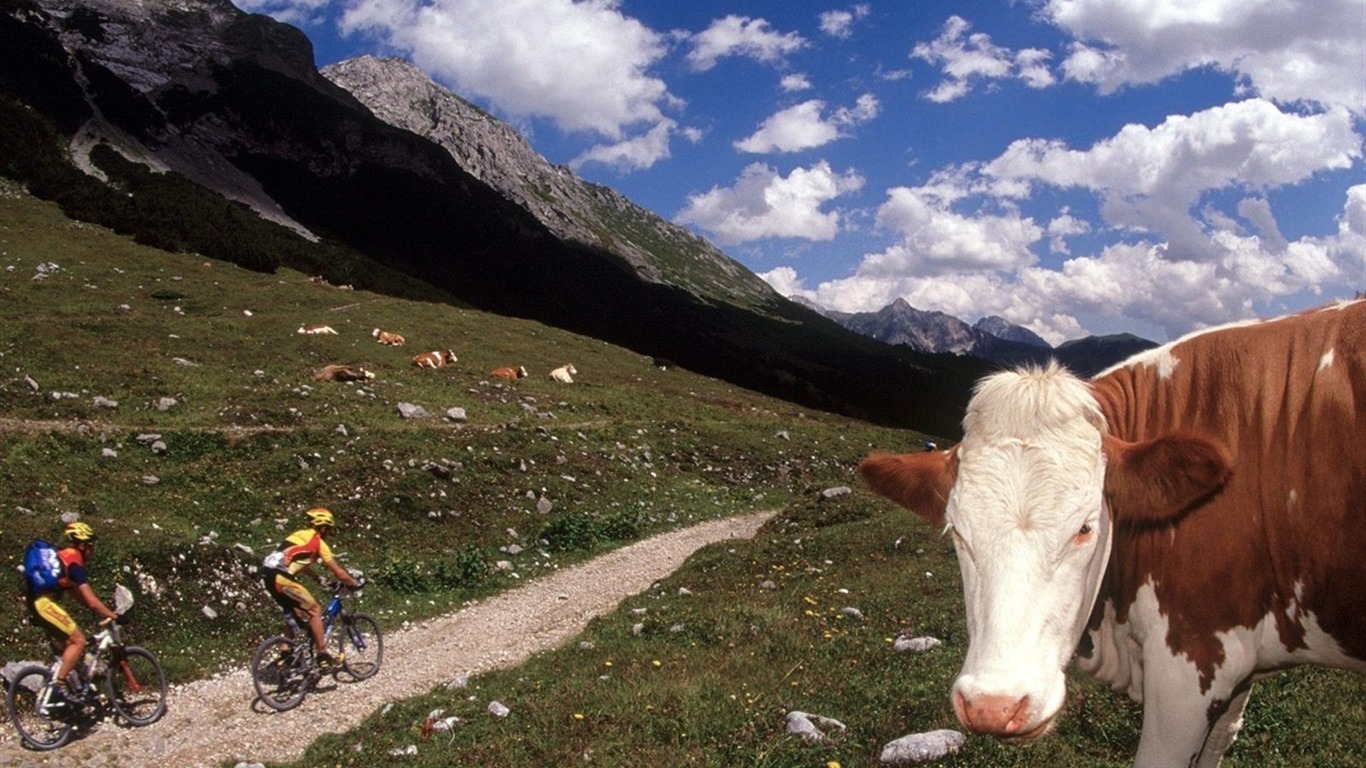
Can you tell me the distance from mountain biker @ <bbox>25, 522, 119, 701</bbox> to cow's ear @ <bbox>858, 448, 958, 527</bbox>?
11144mm

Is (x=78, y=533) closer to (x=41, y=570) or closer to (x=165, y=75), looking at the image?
(x=41, y=570)

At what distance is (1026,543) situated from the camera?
3846 millimetres

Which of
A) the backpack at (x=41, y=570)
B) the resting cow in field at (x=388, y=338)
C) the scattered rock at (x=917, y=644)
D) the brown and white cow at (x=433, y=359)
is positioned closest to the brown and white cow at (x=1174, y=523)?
the scattered rock at (x=917, y=644)

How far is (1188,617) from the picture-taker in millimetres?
4238

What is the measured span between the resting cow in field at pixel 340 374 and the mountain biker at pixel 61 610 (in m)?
20.6

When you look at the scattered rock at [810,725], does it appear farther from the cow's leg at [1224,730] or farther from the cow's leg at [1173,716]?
the cow's leg at [1173,716]

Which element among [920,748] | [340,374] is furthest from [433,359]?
[920,748]

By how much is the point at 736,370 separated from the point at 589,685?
281 feet

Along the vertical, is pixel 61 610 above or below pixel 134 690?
above

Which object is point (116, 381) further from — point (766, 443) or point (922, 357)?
point (922, 357)

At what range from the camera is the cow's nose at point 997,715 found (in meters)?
3.55

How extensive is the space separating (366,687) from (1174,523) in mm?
12428

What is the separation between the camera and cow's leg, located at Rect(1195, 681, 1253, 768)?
4.54 metres

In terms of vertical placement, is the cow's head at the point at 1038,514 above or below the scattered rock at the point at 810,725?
above
